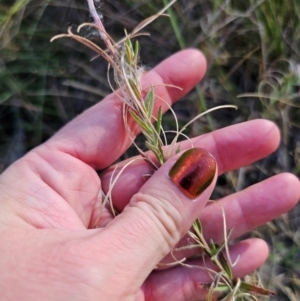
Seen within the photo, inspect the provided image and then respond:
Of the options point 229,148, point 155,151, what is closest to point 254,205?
point 229,148

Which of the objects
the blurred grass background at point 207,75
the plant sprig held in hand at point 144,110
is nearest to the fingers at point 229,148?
the plant sprig held in hand at point 144,110

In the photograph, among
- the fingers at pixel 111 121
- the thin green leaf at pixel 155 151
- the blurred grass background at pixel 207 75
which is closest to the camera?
the thin green leaf at pixel 155 151

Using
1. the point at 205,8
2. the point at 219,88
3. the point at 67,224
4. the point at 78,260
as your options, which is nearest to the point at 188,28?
the point at 205,8

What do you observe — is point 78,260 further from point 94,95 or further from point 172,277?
point 94,95

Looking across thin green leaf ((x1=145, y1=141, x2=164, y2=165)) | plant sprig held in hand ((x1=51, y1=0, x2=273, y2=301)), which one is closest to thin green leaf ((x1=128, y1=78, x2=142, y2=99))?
plant sprig held in hand ((x1=51, y1=0, x2=273, y2=301))

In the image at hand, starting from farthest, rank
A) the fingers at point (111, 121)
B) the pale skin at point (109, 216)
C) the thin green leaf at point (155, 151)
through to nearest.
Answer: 1. the fingers at point (111, 121)
2. the thin green leaf at point (155, 151)
3. the pale skin at point (109, 216)

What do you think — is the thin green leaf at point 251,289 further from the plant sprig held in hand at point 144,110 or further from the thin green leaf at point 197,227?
the thin green leaf at point 197,227

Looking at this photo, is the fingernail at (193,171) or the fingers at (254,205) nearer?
the fingernail at (193,171)
